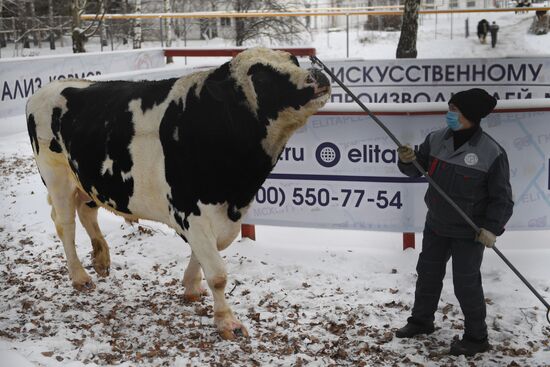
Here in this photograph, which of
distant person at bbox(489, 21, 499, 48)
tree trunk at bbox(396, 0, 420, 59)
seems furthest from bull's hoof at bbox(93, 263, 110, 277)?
distant person at bbox(489, 21, 499, 48)

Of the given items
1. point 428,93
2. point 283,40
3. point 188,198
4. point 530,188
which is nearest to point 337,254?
point 530,188

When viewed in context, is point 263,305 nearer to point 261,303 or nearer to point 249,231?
point 261,303

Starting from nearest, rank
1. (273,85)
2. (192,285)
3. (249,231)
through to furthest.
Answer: (273,85), (192,285), (249,231)

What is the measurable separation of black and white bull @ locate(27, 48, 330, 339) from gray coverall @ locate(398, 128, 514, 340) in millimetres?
942

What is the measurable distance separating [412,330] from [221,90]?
2.09 meters

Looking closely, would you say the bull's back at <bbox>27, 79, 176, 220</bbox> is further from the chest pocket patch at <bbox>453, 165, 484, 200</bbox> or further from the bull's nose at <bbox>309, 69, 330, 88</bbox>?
→ the chest pocket patch at <bbox>453, 165, 484, 200</bbox>

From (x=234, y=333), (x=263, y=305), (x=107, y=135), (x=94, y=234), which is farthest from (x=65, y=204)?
(x=234, y=333)

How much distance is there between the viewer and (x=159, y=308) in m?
5.95

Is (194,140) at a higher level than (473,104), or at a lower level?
lower

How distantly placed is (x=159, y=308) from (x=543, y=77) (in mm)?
8998

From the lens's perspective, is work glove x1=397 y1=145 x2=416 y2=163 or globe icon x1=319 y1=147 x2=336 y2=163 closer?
work glove x1=397 y1=145 x2=416 y2=163

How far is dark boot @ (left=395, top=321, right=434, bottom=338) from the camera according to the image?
17.4 ft

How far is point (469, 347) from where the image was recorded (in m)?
4.98

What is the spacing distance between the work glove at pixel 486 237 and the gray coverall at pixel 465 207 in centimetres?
4
